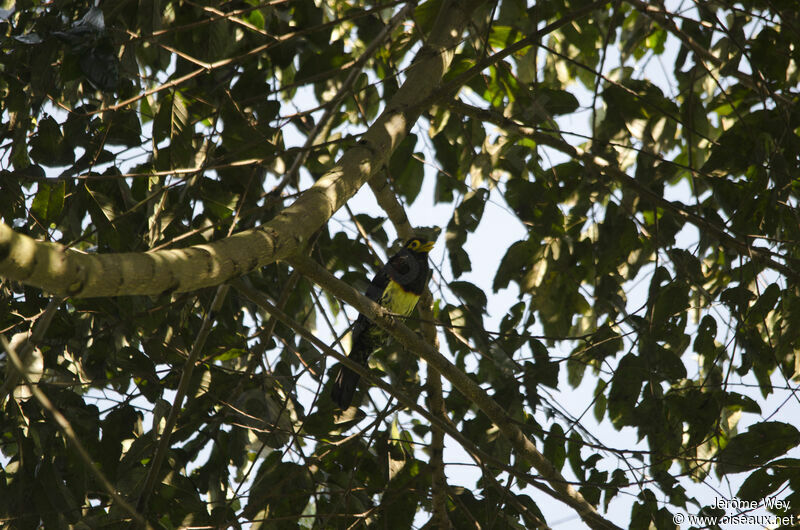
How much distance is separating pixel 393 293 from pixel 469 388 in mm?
1781

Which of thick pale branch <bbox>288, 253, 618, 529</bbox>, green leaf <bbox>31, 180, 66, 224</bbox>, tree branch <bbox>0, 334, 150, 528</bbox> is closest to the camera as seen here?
tree branch <bbox>0, 334, 150, 528</bbox>

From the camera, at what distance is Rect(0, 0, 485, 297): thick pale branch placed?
3.59ft

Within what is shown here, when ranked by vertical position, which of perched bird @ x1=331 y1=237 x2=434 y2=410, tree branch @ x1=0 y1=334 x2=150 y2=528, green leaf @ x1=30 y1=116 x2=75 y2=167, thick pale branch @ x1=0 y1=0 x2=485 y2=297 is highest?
perched bird @ x1=331 y1=237 x2=434 y2=410

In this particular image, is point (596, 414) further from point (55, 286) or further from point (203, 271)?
point (55, 286)

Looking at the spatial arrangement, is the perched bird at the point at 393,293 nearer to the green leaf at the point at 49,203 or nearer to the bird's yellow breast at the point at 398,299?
the bird's yellow breast at the point at 398,299

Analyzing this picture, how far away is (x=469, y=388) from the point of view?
8.02ft

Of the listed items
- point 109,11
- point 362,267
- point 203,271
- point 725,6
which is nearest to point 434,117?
point 362,267

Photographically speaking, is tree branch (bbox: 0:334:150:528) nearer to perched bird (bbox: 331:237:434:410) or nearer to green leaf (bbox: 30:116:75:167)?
green leaf (bbox: 30:116:75:167)

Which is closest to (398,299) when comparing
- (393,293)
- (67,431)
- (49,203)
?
(393,293)

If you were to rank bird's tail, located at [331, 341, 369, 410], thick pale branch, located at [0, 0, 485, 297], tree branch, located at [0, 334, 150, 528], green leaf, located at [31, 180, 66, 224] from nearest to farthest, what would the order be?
1. tree branch, located at [0, 334, 150, 528]
2. thick pale branch, located at [0, 0, 485, 297]
3. green leaf, located at [31, 180, 66, 224]
4. bird's tail, located at [331, 341, 369, 410]

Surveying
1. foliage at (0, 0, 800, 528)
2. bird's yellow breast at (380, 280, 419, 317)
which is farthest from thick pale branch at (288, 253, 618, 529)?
bird's yellow breast at (380, 280, 419, 317)

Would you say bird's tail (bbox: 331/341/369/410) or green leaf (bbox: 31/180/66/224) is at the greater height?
green leaf (bbox: 31/180/66/224)

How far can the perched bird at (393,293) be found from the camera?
3.51 m

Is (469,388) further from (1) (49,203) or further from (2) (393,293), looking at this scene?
(2) (393,293)
